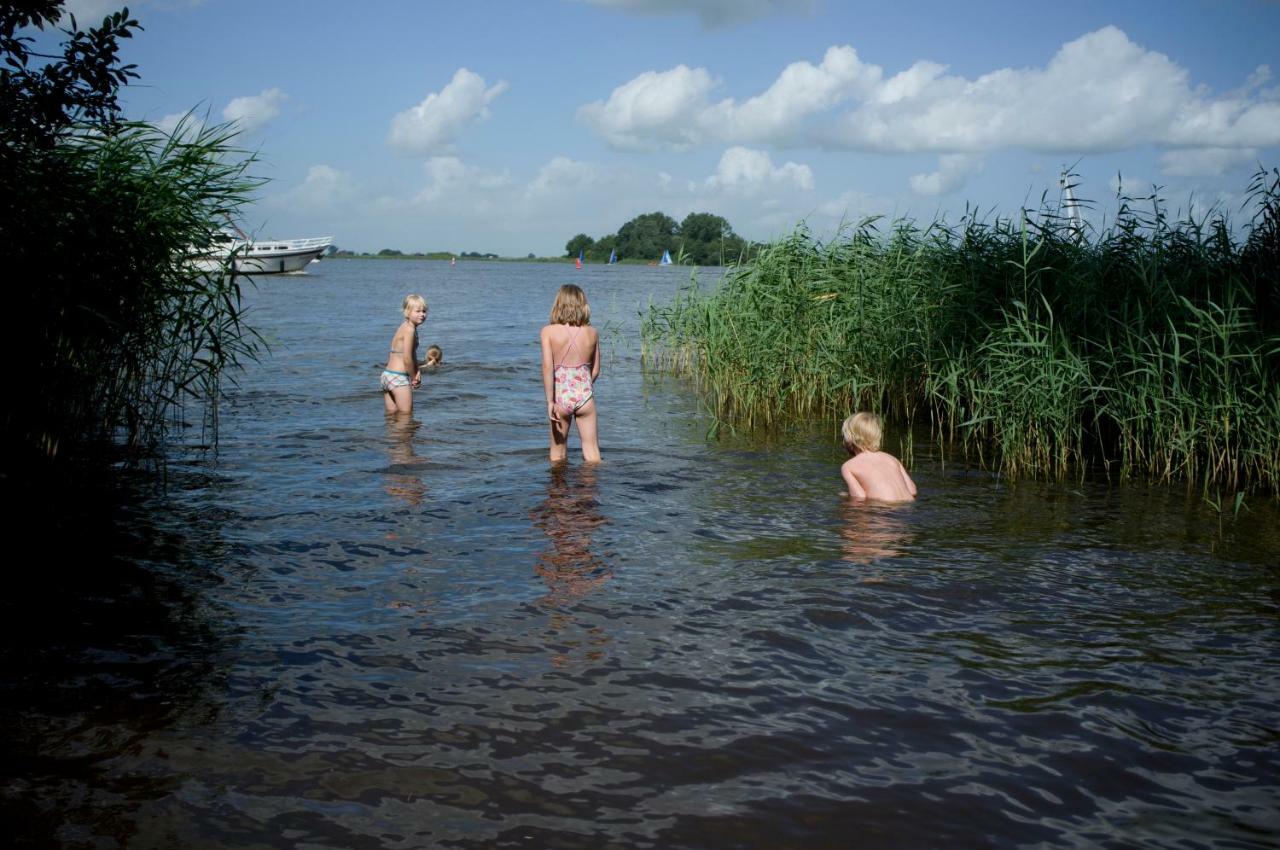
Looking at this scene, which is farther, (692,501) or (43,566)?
(692,501)

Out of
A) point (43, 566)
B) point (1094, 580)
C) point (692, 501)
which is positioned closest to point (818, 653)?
point (1094, 580)

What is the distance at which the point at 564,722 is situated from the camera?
439cm

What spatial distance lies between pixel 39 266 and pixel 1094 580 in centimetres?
810

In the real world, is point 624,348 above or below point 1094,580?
above

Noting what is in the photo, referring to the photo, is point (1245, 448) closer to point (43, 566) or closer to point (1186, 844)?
point (1186, 844)

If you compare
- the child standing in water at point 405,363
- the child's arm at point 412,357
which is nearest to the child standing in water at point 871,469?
the child standing in water at point 405,363

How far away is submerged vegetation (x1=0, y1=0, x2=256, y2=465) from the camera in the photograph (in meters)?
6.36

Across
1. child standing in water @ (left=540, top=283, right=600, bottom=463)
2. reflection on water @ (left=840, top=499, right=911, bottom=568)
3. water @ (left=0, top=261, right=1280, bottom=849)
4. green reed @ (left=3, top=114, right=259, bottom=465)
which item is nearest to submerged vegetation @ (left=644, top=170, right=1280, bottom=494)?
water @ (left=0, top=261, right=1280, bottom=849)

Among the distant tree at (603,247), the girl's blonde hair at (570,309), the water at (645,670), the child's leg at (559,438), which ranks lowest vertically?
the water at (645,670)

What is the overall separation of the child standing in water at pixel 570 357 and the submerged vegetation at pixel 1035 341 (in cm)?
407

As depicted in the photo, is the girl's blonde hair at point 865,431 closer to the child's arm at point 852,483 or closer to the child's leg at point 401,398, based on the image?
the child's arm at point 852,483

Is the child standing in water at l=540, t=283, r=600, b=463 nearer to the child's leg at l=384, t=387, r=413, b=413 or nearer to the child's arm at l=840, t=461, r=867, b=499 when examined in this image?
the child's arm at l=840, t=461, r=867, b=499

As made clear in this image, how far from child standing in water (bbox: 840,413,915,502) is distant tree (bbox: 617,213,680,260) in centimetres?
12407

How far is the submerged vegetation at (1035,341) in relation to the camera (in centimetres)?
927
